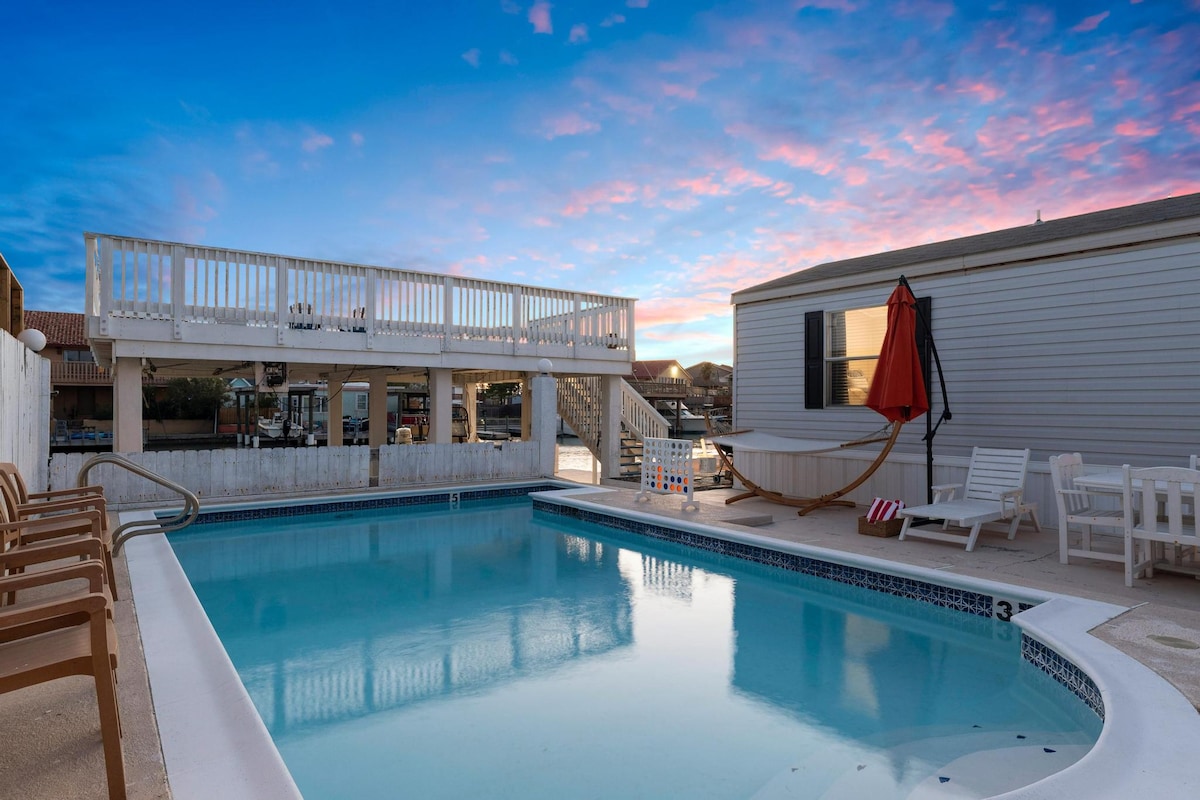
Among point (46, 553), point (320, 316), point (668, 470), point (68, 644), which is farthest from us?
point (320, 316)

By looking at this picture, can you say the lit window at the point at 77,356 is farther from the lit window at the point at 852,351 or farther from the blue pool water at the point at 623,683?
the lit window at the point at 852,351

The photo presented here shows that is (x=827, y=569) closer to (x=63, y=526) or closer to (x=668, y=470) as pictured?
(x=668, y=470)

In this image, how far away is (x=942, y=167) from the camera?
9766 mm

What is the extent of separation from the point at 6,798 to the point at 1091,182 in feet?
40.6

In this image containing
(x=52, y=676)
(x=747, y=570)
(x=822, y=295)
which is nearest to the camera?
(x=52, y=676)

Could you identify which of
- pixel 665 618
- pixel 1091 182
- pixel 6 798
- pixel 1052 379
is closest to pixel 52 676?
pixel 6 798

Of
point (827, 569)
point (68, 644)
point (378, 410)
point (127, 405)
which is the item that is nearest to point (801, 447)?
point (827, 569)

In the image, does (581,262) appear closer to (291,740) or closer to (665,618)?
(665,618)

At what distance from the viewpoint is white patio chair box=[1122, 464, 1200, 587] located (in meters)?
4.37

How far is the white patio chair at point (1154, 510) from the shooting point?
14.3ft

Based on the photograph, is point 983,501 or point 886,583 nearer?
point 886,583

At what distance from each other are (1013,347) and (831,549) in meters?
3.47

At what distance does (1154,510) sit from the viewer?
454cm

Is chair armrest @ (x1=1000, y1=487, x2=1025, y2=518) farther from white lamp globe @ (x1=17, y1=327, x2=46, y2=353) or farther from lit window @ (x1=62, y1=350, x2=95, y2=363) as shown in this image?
lit window @ (x1=62, y1=350, x2=95, y2=363)
